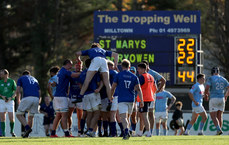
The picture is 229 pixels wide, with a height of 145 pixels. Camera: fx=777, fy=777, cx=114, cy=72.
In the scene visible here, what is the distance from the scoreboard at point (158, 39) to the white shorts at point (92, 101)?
9.70 metres

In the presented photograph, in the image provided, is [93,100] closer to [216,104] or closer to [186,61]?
[216,104]

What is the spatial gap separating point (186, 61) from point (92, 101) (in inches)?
410

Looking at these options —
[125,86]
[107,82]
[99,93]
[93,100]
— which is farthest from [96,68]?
[125,86]

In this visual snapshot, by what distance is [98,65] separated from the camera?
749 inches

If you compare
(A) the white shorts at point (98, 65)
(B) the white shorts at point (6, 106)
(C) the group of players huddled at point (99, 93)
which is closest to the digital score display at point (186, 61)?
(C) the group of players huddled at point (99, 93)

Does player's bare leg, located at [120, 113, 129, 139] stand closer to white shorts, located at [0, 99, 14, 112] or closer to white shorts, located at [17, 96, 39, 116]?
white shorts, located at [17, 96, 39, 116]

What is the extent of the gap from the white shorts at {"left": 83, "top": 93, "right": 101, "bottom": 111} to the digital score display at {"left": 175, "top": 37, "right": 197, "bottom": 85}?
399 inches

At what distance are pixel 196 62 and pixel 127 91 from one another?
11005 mm

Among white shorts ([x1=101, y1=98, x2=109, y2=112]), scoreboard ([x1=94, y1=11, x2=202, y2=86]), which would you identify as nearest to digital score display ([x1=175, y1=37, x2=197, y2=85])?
scoreboard ([x1=94, y1=11, x2=202, y2=86])

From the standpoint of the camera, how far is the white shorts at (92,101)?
1919 centimetres

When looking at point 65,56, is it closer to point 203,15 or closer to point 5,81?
point 203,15

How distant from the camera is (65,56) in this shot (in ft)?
158

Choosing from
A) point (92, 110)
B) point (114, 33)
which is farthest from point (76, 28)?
point (92, 110)

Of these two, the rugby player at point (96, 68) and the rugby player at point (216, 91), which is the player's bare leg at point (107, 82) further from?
the rugby player at point (216, 91)
